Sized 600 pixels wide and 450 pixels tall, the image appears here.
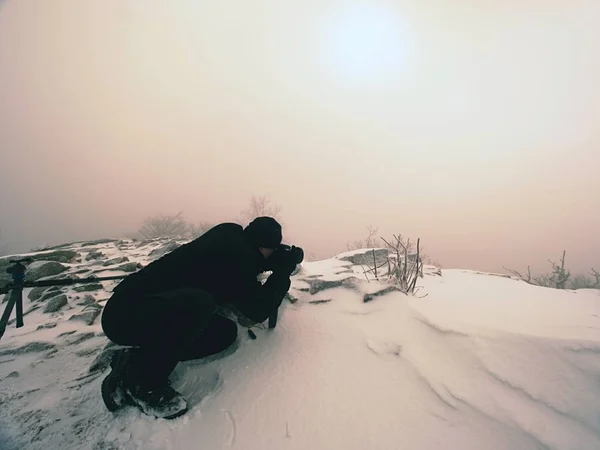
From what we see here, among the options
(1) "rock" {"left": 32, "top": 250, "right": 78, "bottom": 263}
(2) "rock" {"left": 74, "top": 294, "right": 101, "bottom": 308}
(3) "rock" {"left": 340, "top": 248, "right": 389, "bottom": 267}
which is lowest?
(1) "rock" {"left": 32, "top": 250, "right": 78, "bottom": 263}

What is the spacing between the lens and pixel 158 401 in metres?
1.70

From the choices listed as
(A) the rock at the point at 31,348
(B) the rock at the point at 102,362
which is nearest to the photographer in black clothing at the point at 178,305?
(B) the rock at the point at 102,362

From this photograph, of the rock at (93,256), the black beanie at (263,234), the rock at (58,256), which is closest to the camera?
the black beanie at (263,234)

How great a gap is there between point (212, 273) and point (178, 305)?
29cm

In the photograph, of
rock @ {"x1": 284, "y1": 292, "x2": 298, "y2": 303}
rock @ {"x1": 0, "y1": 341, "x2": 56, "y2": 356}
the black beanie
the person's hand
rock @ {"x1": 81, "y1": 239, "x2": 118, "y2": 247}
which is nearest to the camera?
the black beanie

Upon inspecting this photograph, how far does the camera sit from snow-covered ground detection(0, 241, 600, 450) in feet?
5.00

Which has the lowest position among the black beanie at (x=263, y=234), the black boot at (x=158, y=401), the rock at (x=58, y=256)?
the rock at (x=58, y=256)

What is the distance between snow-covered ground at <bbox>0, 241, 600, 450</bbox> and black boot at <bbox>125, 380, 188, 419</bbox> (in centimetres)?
6

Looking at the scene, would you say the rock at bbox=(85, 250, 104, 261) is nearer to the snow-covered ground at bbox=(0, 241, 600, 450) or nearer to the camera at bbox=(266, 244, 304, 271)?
the snow-covered ground at bbox=(0, 241, 600, 450)

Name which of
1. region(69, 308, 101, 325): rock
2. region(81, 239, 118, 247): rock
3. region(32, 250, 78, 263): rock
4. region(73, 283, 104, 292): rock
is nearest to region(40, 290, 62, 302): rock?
region(73, 283, 104, 292): rock

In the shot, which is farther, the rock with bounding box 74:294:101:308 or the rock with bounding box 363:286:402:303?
the rock with bounding box 74:294:101:308

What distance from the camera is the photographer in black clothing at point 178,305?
1.70 metres

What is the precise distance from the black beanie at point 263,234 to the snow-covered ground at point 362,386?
0.82m

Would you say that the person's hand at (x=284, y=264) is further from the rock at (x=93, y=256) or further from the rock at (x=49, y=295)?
the rock at (x=93, y=256)
